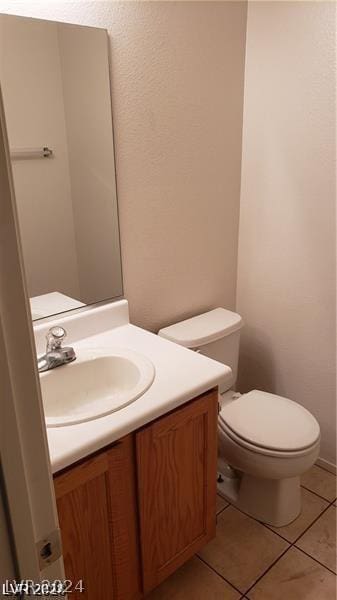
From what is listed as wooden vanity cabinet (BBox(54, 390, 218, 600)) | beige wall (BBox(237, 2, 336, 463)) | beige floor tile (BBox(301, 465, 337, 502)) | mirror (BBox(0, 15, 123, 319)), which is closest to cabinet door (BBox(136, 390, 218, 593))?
wooden vanity cabinet (BBox(54, 390, 218, 600))

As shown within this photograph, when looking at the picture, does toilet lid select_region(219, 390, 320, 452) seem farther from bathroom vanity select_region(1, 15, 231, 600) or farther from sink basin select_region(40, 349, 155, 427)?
sink basin select_region(40, 349, 155, 427)

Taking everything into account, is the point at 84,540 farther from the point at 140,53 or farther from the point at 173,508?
the point at 140,53

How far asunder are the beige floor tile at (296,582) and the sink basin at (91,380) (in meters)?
0.85

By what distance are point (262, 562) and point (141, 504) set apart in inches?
27.3

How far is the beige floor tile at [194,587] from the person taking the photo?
4.72 ft

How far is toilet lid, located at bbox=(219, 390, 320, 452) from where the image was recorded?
1532 millimetres

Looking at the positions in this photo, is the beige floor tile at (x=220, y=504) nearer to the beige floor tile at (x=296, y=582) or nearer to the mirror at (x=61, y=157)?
the beige floor tile at (x=296, y=582)

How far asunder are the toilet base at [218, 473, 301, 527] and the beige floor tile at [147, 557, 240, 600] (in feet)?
1.06

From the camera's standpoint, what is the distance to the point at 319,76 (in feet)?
5.34

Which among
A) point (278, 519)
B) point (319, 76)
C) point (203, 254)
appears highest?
point (319, 76)

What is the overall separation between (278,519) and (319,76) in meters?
1.74

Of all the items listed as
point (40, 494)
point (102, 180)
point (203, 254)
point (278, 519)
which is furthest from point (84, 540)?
point (203, 254)

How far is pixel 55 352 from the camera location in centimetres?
133

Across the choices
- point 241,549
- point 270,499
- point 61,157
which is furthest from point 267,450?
point 61,157
